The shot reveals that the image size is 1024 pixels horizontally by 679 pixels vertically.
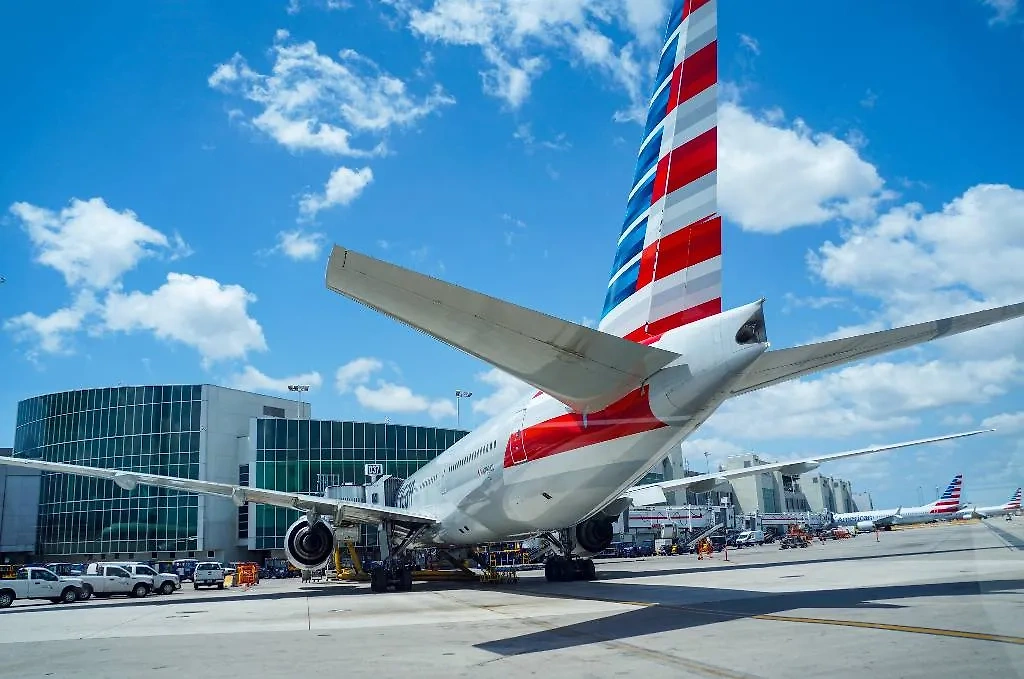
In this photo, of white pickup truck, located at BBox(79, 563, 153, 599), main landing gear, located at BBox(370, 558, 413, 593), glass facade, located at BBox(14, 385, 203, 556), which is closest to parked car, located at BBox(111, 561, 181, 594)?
white pickup truck, located at BBox(79, 563, 153, 599)

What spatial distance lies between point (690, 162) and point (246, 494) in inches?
604

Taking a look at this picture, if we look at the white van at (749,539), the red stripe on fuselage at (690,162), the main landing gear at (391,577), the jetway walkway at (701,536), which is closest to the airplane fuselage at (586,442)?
the red stripe on fuselage at (690,162)

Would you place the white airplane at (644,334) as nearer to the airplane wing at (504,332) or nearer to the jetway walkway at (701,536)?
the airplane wing at (504,332)

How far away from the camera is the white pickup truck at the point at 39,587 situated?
80.1 ft

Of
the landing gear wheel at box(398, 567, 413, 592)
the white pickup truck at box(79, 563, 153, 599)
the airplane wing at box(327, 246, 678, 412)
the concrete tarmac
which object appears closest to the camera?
the concrete tarmac

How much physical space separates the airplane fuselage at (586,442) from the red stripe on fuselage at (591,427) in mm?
16

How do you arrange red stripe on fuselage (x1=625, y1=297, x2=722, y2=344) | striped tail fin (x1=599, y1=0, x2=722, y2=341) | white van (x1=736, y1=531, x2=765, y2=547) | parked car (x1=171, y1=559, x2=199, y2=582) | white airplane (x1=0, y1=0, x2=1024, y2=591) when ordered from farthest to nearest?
white van (x1=736, y1=531, x2=765, y2=547) → parked car (x1=171, y1=559, x2=199, y2=582) → striped tail fin (x1=599, y1=0, x2=722, y2=341) → red stripe on fuselage (x1=625, y1=297, x2=722, y2=344) → white airplane (x1=0, y1=0, x2=1024, y2=591)

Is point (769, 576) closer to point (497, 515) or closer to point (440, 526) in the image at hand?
point (497, 515)

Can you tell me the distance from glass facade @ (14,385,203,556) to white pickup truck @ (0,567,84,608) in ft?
98.3

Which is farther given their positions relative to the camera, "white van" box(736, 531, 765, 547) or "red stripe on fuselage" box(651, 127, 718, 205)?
"white van" box(736, 531, 765, 547)

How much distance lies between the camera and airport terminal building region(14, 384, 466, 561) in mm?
55031

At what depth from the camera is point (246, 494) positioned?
68.7 ft

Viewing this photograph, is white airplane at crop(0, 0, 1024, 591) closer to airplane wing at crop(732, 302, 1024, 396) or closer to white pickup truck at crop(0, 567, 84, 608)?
airplane wing at crop(732, 302, 1024, 396)

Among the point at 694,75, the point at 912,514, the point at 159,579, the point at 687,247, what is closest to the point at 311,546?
the point at 159,579
